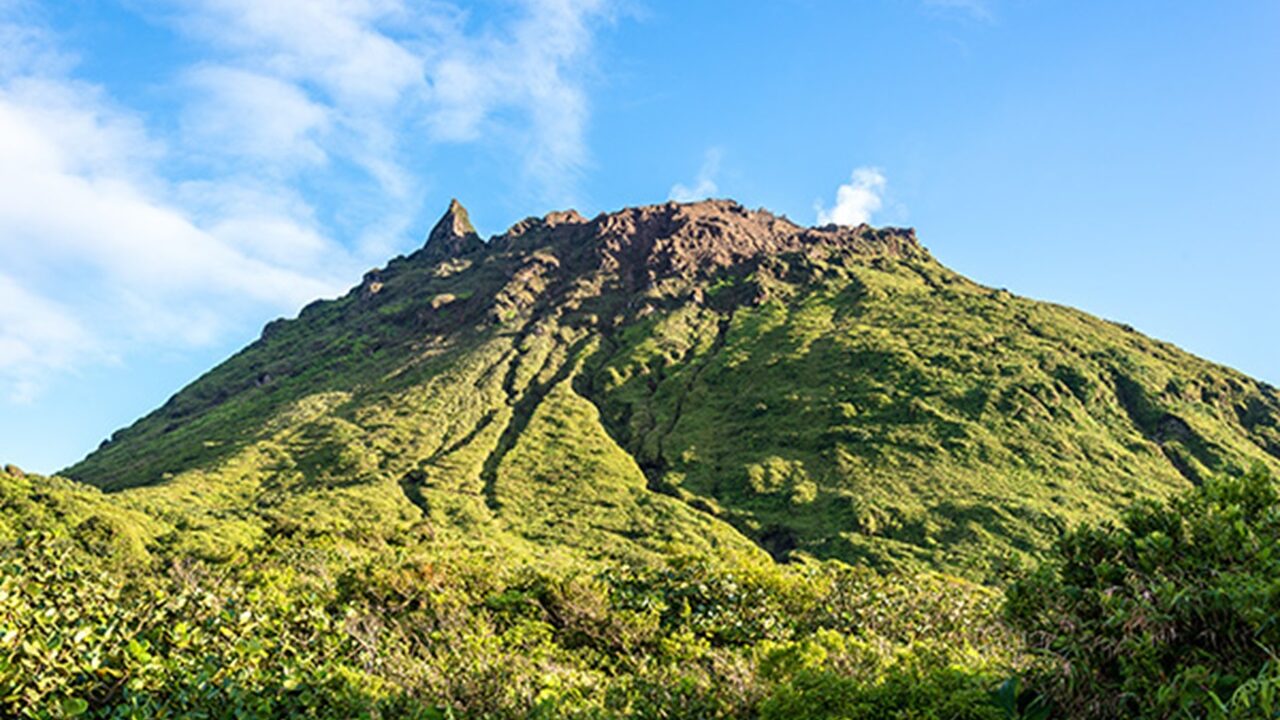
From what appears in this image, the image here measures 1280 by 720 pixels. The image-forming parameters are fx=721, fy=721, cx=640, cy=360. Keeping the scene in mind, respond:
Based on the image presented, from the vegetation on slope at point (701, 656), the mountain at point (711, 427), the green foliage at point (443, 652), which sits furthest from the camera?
the mountain at point (711, 427)

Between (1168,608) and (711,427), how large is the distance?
355 feet

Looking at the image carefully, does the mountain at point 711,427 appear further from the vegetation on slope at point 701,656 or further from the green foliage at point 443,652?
the vegetation on slope at point 701,656

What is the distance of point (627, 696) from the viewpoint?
12.5m

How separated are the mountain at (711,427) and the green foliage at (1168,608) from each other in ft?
139

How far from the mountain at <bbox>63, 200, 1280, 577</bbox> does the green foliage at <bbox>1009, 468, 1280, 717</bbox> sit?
139ft

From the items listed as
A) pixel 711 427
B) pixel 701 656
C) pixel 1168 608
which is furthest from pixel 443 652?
pixel 711 427

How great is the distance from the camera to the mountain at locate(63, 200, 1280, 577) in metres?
80.1

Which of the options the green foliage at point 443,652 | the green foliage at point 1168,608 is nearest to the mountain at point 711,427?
the green foliage at point 443,652

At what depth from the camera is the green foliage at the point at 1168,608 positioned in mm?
7348

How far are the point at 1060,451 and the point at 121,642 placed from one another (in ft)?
353

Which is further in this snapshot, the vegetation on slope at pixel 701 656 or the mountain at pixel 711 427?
the mountain at pixel 711 427

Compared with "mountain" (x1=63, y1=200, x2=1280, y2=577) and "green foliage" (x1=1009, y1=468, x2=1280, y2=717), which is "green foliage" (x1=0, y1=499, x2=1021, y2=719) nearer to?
"green foliage" (x1=1009, y1=468, x2=1280, y2=717)

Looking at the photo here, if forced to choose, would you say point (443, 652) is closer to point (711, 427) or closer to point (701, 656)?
point (701, 656)

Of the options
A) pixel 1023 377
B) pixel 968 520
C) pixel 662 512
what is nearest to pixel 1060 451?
pixel 1023 377
